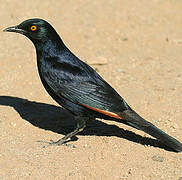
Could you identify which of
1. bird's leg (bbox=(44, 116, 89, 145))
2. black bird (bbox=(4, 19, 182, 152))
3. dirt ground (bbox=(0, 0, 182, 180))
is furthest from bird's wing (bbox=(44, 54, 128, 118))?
dirt ground (bbox=(0, 0, 182, 180))

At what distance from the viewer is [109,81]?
8.78 metres

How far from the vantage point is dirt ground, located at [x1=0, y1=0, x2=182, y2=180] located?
5.81 metres

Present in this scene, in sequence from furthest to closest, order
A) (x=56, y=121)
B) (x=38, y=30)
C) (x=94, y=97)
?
(x=56, y=121) < (x=38, y=30) < (x=94, y=97)

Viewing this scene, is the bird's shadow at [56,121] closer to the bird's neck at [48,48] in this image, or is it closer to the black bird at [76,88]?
the black bird at [76,88]

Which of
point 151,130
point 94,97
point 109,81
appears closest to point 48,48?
point 94,97

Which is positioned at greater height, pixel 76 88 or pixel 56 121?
pixel 76 88

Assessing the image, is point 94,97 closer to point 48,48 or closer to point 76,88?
point 76,88

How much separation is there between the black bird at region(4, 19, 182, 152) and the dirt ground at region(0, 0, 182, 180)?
309 mm

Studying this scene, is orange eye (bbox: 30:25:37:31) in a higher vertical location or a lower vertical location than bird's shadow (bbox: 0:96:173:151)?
higher

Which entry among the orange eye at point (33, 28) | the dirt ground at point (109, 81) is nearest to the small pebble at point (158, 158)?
the dirt ground at point (109, 81)

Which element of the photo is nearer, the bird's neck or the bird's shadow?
the bird's neck

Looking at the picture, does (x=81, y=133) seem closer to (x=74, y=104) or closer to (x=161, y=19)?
(x=74, y=104)

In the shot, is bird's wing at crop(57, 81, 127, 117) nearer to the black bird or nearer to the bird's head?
the black bird

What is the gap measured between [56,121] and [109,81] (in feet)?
6.44
